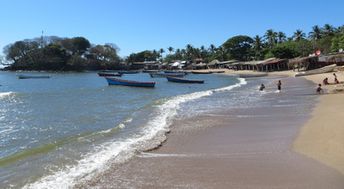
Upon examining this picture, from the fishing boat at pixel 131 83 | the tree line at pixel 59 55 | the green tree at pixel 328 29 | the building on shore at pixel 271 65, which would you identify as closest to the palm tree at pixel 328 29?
the green tree at pixel 328 29

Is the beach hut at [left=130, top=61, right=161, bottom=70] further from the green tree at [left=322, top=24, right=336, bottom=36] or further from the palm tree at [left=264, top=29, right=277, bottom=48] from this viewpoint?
the green tree at [left=322, top=24, right=336, bottom=36]

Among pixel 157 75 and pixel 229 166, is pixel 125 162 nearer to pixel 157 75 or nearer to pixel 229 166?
pixel 229 166

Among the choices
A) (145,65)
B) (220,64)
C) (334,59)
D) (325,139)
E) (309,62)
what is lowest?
(325,139)

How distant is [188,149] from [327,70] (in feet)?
183

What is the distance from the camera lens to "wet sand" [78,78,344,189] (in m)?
9.77

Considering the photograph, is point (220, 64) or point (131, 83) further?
point (220, 64)

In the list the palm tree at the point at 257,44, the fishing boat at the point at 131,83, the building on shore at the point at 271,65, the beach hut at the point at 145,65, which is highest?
the palm tree at the point at 257,44

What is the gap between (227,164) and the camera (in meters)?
11.6

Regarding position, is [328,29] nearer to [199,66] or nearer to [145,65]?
[199,66]

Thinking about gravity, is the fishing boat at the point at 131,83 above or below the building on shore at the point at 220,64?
below

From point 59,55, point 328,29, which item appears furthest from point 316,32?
point 59,55

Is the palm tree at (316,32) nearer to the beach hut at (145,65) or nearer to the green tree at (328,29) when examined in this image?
the green tree at (328,29)

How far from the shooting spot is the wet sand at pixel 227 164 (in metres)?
9.77

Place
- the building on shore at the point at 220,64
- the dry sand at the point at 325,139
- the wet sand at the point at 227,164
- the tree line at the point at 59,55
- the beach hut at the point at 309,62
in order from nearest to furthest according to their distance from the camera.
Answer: the wet sand at the point at 227,164 → the dry sand at the point at 325,139 → the beach hut at the point at 309,62 → the building on shore at the point at 220,64 → the tree line at the point at 59,55
